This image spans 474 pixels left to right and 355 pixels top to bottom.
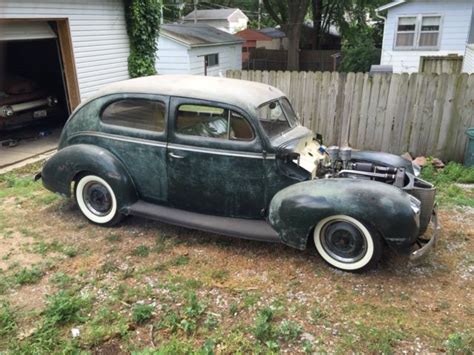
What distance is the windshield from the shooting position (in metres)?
4.41

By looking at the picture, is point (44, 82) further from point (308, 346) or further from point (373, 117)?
point (308, 346)

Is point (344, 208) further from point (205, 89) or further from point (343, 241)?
point (205, 89)

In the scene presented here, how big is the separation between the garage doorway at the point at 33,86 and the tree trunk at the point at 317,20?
2172 centimetres

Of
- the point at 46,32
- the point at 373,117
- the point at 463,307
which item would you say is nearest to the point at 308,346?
the point at 463,307

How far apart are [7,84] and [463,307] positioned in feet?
33.8

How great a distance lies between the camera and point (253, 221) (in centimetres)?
437

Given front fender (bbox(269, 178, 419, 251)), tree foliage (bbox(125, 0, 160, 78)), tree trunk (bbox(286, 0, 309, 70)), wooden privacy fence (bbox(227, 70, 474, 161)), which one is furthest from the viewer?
tree trunk (bbox(286, 0, 309, 70))

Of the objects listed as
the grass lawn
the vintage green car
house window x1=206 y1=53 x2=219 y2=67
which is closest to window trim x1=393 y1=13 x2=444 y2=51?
house window x1=206 y1=53 x2=219 y2=67

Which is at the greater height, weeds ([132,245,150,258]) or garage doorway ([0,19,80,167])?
garage doorway ([0,19,80,167])

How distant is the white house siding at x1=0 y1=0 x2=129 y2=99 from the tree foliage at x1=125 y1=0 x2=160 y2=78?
170 millimetres

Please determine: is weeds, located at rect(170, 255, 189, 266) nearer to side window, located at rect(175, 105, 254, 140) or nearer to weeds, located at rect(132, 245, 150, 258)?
weeds, located at rect(132, 245, 150, 258)

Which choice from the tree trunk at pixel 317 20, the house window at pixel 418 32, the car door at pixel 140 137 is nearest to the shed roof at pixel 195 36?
the house window at pixel 418 32

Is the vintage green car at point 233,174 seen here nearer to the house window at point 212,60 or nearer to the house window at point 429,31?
the house window at point 212,60

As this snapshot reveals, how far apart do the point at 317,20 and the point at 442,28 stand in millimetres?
13755
